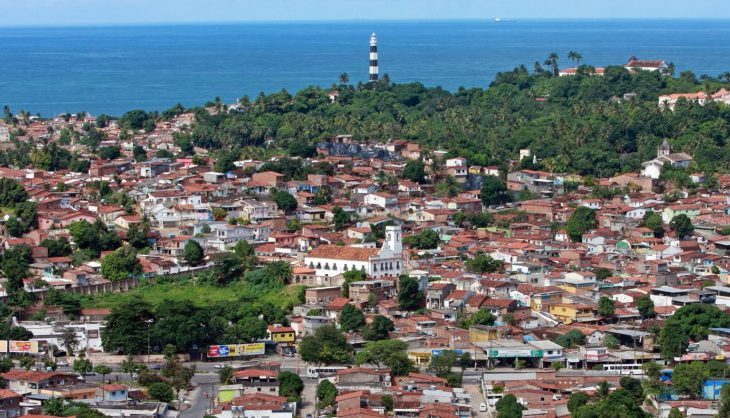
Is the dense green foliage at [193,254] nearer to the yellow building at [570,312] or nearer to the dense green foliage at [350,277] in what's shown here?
the dense green foliage at [350,277]

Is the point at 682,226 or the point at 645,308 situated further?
the point at 682,226

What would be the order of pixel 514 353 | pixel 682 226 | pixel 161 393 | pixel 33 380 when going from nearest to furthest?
1. pixel 161 393
2. pixel 33 380
3. pixel 514 353
4. pixel 682 226

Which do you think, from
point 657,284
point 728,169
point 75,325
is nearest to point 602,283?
point 657,284

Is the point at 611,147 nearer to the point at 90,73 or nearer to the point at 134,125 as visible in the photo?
the point at 134,125

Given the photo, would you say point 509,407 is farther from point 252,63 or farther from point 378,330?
point 252,63

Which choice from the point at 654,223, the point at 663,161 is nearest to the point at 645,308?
the point at 654,223
